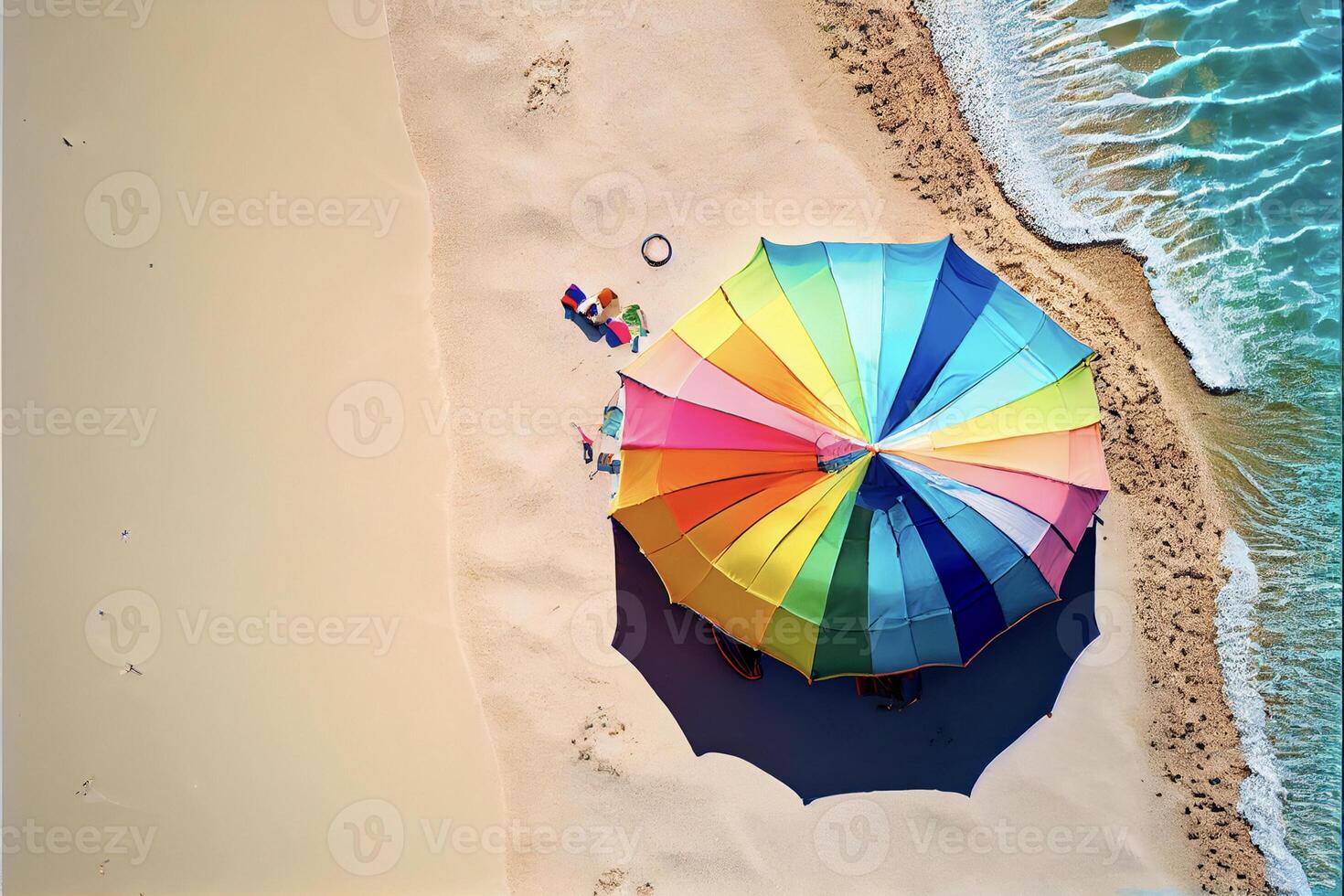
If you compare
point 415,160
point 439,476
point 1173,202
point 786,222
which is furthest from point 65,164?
point 1173,202

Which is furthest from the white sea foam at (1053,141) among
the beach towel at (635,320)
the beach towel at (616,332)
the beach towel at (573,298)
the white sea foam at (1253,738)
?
the beach towel at (573,298)

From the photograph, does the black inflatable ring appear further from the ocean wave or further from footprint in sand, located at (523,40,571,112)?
the ocean wave

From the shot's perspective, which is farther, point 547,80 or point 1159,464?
point 547,80

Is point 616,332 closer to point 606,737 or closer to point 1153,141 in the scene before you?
point 606,737

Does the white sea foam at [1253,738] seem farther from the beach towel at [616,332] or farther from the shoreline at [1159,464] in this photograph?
the beach towel at [616,332]

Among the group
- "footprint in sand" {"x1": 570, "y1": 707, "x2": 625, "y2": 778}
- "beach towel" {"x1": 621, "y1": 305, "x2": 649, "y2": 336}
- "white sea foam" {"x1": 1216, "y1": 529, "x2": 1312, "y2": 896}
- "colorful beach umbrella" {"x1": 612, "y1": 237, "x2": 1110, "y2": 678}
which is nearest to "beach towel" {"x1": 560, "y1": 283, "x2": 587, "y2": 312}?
"beach towel" {"x1": 621, "y1": 305, "x2": 649, "y2": 336}

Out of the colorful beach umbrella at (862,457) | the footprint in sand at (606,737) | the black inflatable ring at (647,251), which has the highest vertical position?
the black inflatable ring at (647,251)

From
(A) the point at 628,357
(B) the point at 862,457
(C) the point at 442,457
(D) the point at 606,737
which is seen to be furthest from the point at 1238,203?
(C) the point at 442,457
